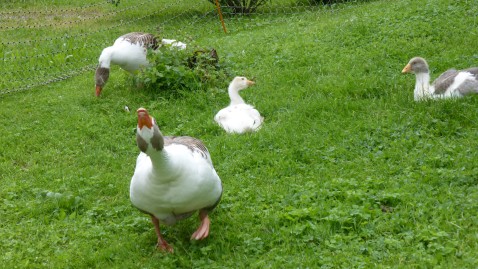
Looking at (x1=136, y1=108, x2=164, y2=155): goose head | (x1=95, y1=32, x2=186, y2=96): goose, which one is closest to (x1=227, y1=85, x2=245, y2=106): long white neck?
(x1=95, y1=32, x2=186, y2=96): goose

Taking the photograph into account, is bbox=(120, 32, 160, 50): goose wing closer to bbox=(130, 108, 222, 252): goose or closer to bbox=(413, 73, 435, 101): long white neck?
bbox=(413, 73, 435, 101): long white neck

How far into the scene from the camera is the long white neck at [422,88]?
685cm

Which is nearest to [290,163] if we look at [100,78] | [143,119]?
[143,119]

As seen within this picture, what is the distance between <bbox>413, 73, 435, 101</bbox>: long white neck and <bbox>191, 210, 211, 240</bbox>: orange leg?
319 centimetres

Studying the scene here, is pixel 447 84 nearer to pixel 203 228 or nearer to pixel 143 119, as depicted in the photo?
pixel 203 228

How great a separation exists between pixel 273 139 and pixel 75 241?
242 centimetres

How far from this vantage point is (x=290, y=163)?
601 centimetres

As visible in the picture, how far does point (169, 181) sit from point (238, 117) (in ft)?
9.41

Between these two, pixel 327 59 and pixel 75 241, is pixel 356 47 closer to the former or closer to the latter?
pixel 327 59

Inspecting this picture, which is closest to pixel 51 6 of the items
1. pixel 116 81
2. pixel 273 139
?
pixel 116 81

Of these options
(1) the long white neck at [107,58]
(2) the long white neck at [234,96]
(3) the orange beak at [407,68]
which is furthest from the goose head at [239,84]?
(1) the long white neck at [107,58]

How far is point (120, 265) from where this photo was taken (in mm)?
4656

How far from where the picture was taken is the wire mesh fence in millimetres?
10664

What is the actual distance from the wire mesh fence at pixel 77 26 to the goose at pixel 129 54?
1130 millimetres
